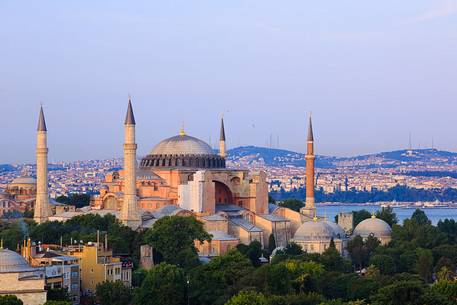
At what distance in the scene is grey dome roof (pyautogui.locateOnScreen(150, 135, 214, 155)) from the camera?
2483 inches

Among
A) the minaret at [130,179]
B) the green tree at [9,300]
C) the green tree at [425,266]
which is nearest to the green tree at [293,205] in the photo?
the minaret at [130,179]

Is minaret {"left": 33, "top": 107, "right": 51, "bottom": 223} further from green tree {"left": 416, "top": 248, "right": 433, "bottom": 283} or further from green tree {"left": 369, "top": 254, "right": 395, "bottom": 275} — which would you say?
green tree {"left": 416, "top": 248, "right": 433, "bottom": 283}

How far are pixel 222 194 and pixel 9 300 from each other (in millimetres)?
27494

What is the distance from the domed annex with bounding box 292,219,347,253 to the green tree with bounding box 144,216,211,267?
17.3 feet

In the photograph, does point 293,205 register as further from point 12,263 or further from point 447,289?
point 447,289

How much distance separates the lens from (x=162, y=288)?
135 ft

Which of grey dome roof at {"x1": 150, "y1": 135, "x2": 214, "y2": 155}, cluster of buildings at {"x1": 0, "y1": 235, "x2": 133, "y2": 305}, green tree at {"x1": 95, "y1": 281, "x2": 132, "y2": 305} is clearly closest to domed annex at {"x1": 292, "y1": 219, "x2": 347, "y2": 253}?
grey dome roof at {"x1": 150, "y1": 135, "x2": 214, "y2": 155}

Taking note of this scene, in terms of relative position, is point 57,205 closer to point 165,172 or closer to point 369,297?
point 165,172

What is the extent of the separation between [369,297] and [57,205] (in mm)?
28988

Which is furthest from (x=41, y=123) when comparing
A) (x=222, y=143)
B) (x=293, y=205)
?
(x=293, y=205)

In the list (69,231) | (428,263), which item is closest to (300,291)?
(428,263)

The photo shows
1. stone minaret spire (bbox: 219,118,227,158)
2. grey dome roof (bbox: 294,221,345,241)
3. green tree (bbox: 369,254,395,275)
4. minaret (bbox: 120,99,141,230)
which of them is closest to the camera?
green tree (bbox: 369,254,395,275)

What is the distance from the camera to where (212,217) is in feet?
189

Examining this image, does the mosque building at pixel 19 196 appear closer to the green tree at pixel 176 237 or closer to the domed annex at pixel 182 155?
the domed annex at pixel 182 155
